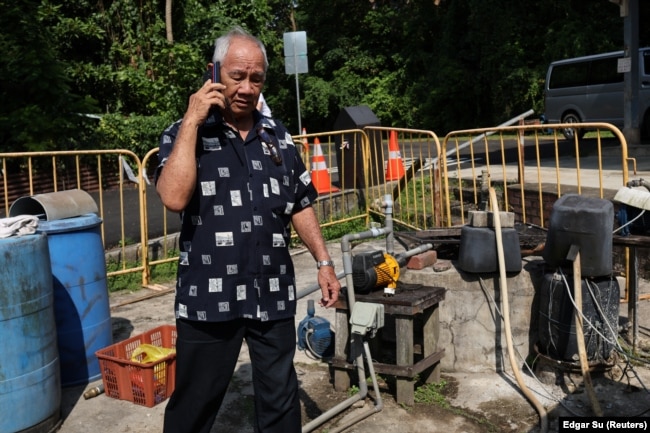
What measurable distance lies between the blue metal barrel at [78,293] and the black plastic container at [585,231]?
9.69ft

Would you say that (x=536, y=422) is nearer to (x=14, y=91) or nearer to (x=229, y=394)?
(x=229, y=394)

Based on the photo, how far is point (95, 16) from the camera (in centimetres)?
1908

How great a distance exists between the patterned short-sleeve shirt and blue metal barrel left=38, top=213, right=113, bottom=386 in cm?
189

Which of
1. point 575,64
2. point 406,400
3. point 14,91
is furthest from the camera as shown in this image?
point 575,64

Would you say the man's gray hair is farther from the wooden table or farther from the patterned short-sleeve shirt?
the wooden table

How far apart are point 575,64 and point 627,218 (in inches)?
589

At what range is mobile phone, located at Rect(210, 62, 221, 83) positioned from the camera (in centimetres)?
291

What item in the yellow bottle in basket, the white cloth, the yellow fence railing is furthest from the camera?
the yellow fence railing

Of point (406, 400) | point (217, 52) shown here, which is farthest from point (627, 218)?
point (217, 52)

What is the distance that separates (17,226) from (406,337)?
2.33 meters

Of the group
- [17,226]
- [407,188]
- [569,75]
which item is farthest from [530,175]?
[569,75]

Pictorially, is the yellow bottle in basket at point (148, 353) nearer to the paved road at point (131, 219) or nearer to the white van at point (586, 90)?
the paved road at point (131, 219)

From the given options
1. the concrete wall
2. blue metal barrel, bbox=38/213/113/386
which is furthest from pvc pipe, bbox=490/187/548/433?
blue metal barrel, bbox=38/213/113/386

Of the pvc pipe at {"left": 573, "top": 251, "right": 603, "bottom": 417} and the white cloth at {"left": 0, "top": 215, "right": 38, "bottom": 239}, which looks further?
the pvc pipe at {"left": 573, "top": 251, "right": 603, "bottom": 417}
